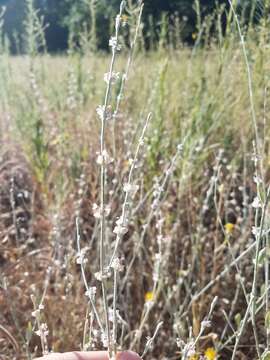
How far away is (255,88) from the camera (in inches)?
73.2

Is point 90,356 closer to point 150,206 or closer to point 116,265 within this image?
point 116,265

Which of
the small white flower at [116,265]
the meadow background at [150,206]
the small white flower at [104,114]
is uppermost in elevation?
the small white flower at [104,114]

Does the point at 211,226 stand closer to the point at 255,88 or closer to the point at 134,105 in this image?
the point at 255,88

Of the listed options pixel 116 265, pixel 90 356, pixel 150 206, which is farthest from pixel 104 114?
pixel 150 206

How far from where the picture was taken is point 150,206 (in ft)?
5.06

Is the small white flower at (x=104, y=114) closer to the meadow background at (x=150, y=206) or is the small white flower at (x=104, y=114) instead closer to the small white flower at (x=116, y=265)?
the small white flower at (x=116, y=265)

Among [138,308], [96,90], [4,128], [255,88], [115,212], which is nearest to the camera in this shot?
[138,308]

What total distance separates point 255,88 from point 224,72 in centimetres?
20

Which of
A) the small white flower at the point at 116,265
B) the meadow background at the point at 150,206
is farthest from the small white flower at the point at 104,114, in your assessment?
the meadow background at the point at 150,206

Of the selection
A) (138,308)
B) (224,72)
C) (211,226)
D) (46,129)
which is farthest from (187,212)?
(46,129)

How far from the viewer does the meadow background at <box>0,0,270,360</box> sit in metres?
1.25

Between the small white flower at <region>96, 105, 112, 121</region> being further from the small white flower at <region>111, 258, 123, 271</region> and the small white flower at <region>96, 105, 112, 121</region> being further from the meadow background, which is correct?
the meadow background

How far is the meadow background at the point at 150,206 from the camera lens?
1.25 metres

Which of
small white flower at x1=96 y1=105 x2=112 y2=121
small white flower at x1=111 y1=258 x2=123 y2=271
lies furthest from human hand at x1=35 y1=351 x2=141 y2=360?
small white flower at x1=96 y1=105 x2=112 y2=121
